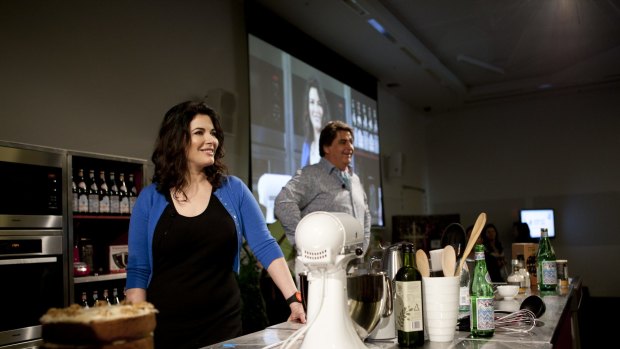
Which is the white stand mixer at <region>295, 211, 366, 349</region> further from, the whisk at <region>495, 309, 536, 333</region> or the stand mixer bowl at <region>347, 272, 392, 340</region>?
the whisk at <region>495, 309, 536, 333</region>

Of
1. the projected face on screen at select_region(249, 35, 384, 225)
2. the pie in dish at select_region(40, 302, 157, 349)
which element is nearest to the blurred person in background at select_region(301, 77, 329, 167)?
the projected face on screen at select_region(249, 35, 384, 225)

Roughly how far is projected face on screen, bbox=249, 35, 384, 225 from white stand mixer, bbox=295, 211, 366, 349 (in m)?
3.47

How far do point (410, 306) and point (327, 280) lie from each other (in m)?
0.24

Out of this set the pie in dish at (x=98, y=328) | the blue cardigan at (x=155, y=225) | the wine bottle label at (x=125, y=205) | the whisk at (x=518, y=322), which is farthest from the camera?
the wine bottle label at (x=125, y=205)

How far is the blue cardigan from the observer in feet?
5.97

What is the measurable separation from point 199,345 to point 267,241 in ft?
1.30

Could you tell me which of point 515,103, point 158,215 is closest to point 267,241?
point 158,215

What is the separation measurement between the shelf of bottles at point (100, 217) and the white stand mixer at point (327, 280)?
75.9 inches

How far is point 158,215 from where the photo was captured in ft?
5.96

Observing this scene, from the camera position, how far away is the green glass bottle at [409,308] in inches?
50.1

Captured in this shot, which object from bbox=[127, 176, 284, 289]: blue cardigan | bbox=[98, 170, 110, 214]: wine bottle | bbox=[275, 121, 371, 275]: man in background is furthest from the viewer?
bbox=[275, 121, 371, 275]: man in background

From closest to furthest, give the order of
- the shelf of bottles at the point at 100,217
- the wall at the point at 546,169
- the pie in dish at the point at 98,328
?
the pie in dish at the point at 98,328 < the shelf of bottles at the point at 100,217 < the wall at the point at 546,169

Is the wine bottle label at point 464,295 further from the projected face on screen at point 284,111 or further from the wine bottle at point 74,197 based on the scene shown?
the projected face on screen at point 284,111

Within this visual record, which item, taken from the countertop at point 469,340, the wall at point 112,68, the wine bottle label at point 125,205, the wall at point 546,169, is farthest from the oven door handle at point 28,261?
the wall at point 546,169
